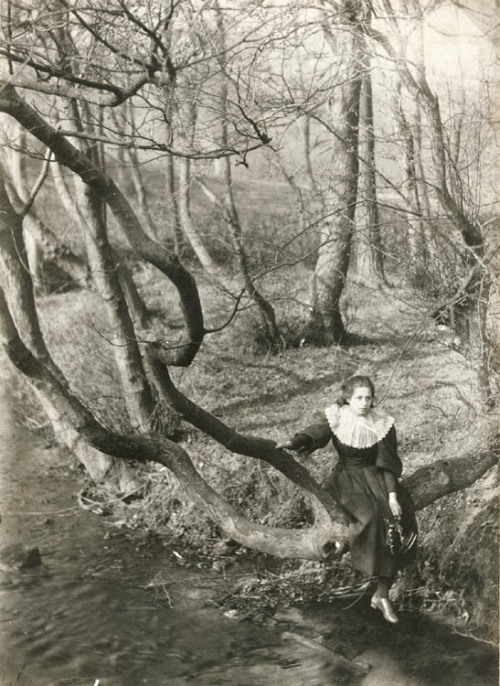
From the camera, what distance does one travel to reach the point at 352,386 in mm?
5824

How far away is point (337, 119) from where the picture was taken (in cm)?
1037

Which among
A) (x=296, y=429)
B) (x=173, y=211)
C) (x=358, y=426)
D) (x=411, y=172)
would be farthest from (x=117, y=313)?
(x=173, y=211)

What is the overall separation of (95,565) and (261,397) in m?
3.23

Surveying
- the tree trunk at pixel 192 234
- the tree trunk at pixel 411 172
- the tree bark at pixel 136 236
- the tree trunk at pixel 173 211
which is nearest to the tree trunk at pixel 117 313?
the tree bark at pixel 136 236

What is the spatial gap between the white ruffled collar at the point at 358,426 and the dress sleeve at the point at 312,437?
92 mm

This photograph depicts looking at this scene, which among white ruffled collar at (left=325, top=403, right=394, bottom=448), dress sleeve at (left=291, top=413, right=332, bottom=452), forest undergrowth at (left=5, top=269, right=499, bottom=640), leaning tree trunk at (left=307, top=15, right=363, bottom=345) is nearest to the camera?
dress sleeve at (left=291, top=413, right=332, bottom=452)

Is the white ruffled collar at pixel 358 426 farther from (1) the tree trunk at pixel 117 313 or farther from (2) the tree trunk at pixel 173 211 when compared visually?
(2) the tree trunk at pixel 173 211

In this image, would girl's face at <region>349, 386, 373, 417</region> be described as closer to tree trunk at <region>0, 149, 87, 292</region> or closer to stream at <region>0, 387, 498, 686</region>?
stream at <region>0, 387, 498, 686</region>

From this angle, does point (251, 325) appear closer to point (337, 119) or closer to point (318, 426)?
point (337, 119)

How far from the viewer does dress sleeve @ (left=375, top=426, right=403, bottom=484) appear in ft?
19.1

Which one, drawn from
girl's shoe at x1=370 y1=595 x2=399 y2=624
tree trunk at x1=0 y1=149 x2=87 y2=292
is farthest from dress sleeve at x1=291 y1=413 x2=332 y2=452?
tree trunk at x1=0 y1=149 x2=87 y2=292

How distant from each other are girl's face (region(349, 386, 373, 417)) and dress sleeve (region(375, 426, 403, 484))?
0.28 meters

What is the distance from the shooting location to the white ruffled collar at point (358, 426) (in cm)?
587

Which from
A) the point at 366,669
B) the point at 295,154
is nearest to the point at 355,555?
the point at 366,669
